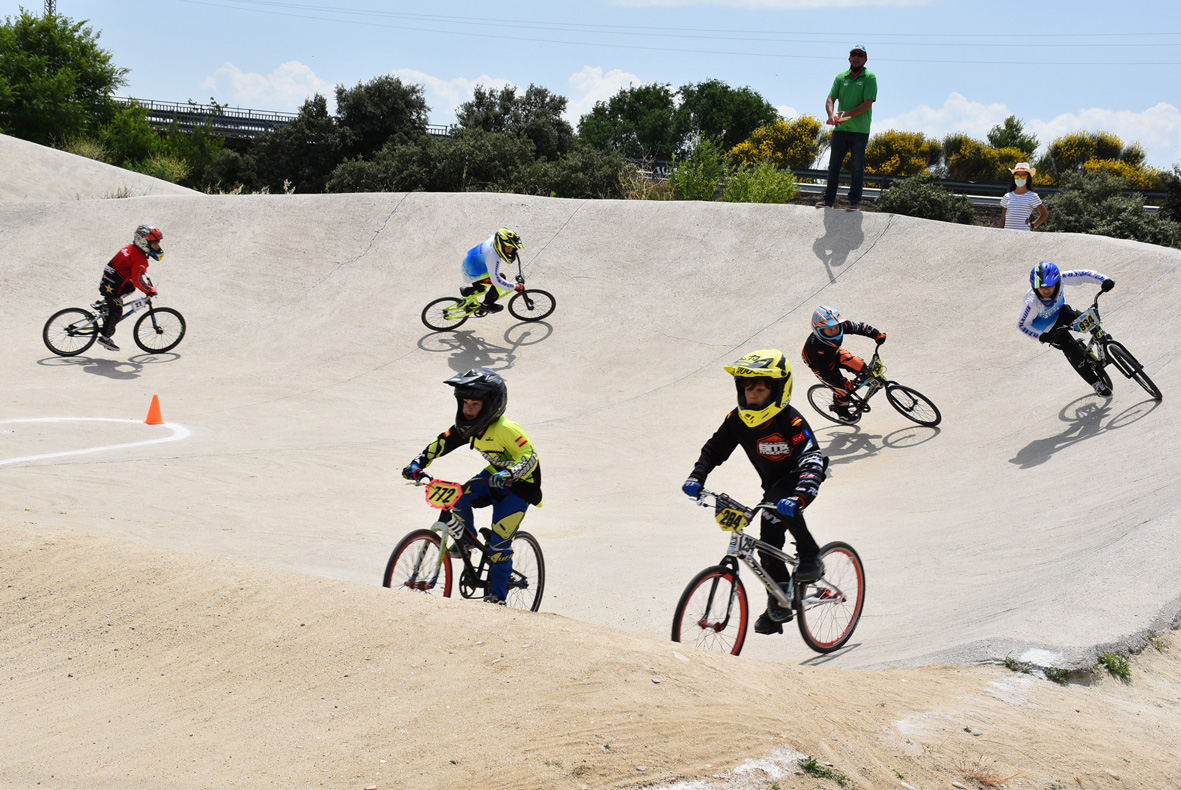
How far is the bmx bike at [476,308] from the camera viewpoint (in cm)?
1599

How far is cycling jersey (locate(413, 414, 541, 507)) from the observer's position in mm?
5984

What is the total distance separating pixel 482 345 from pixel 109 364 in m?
5.99

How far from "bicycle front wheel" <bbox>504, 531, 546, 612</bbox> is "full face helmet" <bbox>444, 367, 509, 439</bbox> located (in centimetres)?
93

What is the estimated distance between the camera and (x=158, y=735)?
3.88 meters

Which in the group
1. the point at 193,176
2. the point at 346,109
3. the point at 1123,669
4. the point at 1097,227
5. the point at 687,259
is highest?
the point at 346,109

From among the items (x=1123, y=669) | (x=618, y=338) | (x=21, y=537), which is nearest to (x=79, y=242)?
(x=618, y=338)

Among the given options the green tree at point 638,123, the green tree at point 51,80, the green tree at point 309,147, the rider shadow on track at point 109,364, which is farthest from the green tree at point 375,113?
the green tree at point 638,123

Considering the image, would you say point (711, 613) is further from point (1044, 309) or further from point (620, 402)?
point (620, 402)

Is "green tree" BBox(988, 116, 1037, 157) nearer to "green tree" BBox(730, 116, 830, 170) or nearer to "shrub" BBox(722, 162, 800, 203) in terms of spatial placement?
"green tree" BBox(730, 116, 830, 170)

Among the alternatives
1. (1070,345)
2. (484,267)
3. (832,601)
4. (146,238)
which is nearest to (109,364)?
(146,238)

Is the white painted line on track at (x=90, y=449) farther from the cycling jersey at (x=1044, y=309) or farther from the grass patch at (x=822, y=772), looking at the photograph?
the cycling jersey at (x=1044, y=309)

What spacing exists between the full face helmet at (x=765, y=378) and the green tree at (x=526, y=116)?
42.3 meters

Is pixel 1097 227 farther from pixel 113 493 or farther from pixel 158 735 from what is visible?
pixel 158 735

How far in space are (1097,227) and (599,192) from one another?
506 inches
